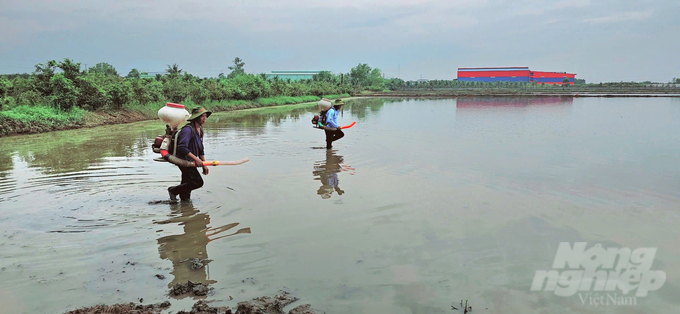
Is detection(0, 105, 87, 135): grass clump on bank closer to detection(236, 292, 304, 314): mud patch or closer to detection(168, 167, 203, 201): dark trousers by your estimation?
detection(168, 167, 203, 201): dark trousers

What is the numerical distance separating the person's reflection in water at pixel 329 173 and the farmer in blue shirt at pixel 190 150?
211 centimetres

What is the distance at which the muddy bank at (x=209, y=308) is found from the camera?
3.51 metres

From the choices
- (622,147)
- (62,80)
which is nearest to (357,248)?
(622,147)

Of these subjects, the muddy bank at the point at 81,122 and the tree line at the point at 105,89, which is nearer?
the muddy bank at the point at 81,122

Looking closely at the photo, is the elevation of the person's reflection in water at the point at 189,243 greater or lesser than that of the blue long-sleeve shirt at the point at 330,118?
lesser

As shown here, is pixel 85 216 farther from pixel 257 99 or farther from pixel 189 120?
pixel 257 99

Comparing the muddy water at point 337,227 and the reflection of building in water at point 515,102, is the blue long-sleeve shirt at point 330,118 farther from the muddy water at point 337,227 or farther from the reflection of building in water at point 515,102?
the reflection of building in water at point 515,102

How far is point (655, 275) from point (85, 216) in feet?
22.6

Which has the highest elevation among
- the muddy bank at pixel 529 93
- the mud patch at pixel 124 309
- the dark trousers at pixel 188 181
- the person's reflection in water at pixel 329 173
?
the muddy bank at pixel 529 93

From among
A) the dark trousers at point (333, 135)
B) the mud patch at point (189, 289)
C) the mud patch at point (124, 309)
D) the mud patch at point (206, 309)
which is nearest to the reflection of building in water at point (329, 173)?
the dark trousers at point (333, 135)

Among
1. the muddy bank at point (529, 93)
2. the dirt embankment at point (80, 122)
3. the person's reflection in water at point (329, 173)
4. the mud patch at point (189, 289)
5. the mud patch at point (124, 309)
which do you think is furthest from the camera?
the muddy bank at point (529, 93)

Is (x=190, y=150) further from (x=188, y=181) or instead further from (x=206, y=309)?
(x=206, y=309)

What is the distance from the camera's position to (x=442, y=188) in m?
7.85

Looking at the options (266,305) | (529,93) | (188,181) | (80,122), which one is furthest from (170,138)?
(529,93)
